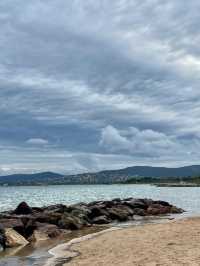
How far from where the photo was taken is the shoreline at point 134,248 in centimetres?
1900

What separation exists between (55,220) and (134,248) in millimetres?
16189

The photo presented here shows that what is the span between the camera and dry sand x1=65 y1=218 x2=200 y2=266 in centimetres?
1859

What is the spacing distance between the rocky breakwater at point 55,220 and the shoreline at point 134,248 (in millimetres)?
3246

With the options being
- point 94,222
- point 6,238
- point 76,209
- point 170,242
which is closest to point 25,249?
point 6,238

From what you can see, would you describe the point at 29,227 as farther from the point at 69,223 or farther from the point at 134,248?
the point at 134,248

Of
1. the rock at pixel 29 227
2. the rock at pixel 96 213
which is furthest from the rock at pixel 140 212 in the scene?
the rock at pixel 29 227

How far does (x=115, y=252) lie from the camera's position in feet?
72.3

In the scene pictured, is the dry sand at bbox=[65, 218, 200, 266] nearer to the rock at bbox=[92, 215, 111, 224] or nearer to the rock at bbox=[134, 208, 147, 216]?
the rock at bbox=[92, 215, 111, 224]

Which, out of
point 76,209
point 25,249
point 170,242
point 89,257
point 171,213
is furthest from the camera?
point 171,213

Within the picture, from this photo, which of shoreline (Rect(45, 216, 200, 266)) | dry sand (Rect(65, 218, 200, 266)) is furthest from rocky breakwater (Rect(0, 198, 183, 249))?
dry sand (Rect(65, 218, 200, 266))

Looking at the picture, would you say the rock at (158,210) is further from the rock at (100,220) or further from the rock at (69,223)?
the rock at (69,223)

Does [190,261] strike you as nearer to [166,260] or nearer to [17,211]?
[166,260]

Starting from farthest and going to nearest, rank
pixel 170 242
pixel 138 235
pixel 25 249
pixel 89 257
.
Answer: pixel 138 235 → pixel 25 249 → pixel 170 242 → pixel 89 257

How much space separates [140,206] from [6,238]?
3119 centimetres
